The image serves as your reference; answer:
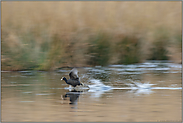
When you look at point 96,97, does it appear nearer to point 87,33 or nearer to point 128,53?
point 128,53

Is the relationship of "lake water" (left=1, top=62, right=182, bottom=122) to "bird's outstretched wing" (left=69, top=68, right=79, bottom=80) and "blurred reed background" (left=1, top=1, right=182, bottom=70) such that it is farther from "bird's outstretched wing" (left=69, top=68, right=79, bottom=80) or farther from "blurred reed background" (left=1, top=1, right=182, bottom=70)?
"blurred reed background" (left=1, top=1, right=182, bottom=70)

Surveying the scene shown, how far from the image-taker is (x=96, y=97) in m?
7.88

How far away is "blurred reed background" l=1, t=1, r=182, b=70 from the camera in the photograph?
1309 centimetres

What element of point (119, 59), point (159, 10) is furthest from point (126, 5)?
point (119, 59)

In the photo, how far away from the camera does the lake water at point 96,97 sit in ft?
20.1

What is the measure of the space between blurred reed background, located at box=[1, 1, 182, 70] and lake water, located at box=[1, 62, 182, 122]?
1.01 metres

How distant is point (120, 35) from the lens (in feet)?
48.7

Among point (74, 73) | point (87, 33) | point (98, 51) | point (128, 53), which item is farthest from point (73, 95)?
point (87, 33)

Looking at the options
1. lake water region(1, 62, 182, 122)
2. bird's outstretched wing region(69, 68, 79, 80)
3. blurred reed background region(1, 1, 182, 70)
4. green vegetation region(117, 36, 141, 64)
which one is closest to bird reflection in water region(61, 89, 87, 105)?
lake water region(1, 62, 182, 122)

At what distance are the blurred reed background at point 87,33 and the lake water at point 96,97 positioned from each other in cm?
101

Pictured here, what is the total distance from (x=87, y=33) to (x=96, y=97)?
673cm

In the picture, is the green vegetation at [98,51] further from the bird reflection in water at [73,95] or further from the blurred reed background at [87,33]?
the bird reflection in water at [73,95]

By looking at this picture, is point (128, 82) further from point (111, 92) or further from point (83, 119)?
point (83, 119)

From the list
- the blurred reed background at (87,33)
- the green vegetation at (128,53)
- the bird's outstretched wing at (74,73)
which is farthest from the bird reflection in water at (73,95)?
the green vegetation at (128,53)
